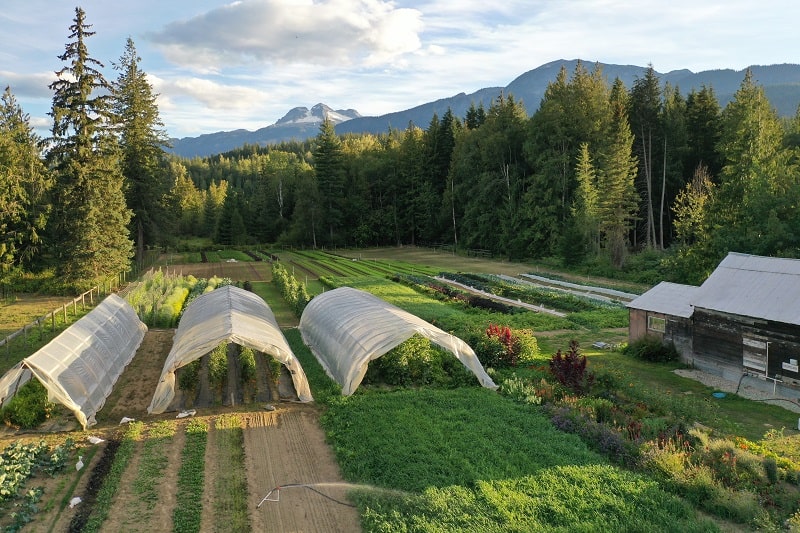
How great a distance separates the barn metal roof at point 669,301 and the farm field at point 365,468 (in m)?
Result: 2.76

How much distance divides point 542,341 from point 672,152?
31813mm

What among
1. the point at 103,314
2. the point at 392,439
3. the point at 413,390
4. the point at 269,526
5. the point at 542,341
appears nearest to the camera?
the point at 269,526

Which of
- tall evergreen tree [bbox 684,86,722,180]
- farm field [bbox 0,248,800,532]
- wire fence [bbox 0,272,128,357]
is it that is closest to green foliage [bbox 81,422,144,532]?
farm field [bbox 0,248,800,532]

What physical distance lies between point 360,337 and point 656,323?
1060cm

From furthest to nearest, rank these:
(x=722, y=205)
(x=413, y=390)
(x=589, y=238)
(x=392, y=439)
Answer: (x=589, y=238), (x=722, y=205), (x=413, y=390), (x=392, y=439)

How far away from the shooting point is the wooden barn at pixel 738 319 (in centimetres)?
1425

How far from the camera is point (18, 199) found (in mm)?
32875

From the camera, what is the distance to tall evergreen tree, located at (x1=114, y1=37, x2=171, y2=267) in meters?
42.3

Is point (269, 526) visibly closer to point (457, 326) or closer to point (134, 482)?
point (134, 482)

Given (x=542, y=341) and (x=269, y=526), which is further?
(x=542, y=341)

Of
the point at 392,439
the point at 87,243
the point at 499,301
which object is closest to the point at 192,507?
the point at 392,439

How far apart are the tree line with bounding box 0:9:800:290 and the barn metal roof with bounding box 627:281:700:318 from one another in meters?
6.94

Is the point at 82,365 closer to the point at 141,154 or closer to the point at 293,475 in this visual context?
the point at 293,475

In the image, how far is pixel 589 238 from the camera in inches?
1678
